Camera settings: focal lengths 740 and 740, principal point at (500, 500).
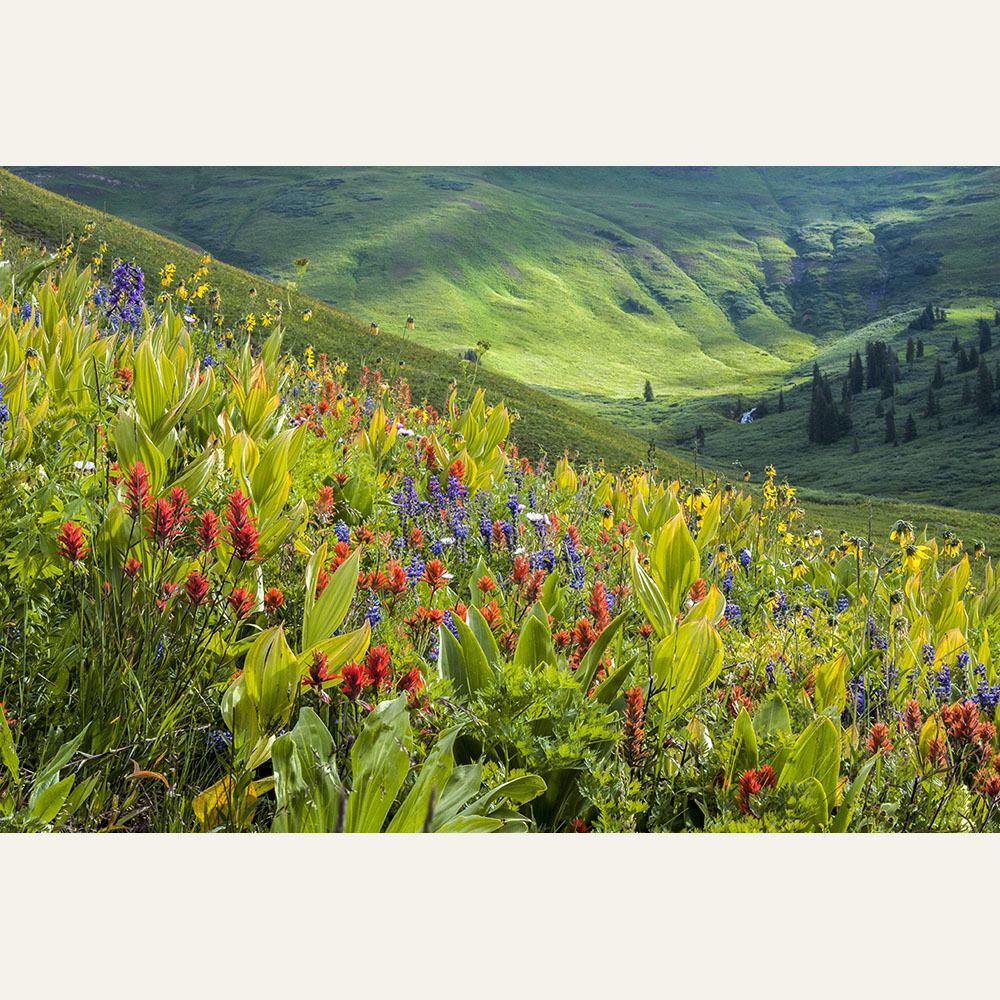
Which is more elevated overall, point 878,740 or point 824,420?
point 878,740

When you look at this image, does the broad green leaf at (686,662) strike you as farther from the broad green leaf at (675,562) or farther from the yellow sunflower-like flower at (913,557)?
the yellow sunflower-like flower at (913,557)

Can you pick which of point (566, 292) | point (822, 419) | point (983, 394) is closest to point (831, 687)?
point (983, 394)

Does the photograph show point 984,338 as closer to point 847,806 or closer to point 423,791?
point 847,806

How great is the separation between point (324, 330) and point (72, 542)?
3389cm

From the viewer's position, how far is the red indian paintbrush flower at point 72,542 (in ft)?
6.41

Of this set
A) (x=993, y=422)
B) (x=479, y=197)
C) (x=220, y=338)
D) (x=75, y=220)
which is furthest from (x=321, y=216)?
(x=220, y=338)

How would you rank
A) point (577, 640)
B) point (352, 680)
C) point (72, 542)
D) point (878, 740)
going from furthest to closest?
point (577, 640), point (878, 740), point (72, 542), point (352, 680)

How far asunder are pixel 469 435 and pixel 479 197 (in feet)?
682

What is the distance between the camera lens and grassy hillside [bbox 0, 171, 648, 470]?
84.4 feet

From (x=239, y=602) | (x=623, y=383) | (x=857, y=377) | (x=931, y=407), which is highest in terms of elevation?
(x=857, y=377)

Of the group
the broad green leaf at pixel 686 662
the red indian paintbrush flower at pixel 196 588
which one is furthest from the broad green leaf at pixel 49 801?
the broad green leaf at pixel 686 662

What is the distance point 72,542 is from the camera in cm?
195

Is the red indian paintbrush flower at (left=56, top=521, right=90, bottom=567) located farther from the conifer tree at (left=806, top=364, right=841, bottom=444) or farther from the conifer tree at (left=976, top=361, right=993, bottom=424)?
the conifer tree at (left=806, top=364, right=841, bottom=444)

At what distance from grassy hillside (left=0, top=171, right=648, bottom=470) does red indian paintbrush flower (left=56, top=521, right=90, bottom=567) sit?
19398 millimetres
